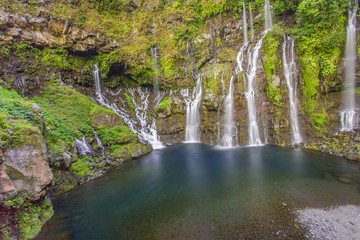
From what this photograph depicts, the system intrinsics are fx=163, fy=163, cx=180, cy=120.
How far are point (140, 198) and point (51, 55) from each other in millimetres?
17775

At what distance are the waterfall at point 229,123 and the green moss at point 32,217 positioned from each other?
13.4m

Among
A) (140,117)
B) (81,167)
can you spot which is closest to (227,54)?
A: (140,117)

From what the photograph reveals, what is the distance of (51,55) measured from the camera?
55.0 feet

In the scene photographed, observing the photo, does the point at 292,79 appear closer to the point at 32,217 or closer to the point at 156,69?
the point at 156,69

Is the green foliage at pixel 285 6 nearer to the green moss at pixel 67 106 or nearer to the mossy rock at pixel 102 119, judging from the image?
the mossy rock at pixel 102 119

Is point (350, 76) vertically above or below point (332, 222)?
above

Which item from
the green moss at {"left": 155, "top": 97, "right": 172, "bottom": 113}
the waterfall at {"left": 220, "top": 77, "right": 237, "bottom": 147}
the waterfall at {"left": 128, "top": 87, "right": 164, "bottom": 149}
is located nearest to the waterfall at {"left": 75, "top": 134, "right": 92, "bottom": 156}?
the waterfall at {"left": 128, "top": 87, "right": 164, "bottom": 149}

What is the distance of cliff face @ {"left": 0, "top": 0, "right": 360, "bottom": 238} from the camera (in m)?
11.4

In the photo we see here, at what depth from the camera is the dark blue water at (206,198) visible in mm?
5652

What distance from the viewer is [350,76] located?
13094mm

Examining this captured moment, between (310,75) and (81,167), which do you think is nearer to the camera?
(81,167)

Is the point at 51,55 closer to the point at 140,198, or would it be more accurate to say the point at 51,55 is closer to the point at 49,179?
the point at 49,179

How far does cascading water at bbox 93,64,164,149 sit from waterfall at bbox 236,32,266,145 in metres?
8.90

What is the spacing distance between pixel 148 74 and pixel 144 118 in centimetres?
580
